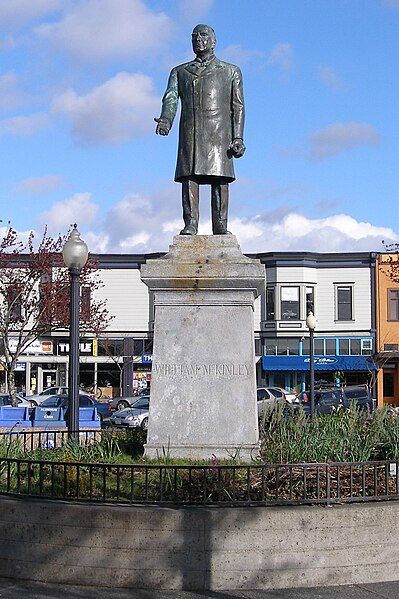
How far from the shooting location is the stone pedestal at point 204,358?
364 inches

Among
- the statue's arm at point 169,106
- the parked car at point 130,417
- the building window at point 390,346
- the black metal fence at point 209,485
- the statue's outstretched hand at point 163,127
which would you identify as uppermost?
the statue's arm at point 169,106

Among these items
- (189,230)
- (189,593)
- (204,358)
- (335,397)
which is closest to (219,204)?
(189,230)

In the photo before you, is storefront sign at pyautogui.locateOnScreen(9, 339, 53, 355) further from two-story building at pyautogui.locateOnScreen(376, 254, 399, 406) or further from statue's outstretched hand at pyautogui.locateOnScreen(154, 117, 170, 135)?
statue's outstretched hand at pyautogui.locateOnScreen(154, 117, 170, 135)

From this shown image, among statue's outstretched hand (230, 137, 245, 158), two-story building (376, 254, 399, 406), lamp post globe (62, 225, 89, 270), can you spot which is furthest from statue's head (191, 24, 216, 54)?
two-story building (376, 254, 399, 406)

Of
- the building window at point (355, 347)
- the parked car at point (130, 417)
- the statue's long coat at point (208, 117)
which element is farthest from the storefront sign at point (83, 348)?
the statue's long coat at point (208, 117)

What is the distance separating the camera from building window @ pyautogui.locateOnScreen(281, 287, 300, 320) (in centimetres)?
5122

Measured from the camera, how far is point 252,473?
8664mm

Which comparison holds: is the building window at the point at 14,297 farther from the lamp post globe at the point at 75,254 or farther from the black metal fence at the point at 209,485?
the black metal fence at the point at 209,485

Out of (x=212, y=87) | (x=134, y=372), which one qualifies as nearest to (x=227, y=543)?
(x=212, y=87)

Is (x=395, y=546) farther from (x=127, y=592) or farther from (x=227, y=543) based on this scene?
(x=127, y=592)

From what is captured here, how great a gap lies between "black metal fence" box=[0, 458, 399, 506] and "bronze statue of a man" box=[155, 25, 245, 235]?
9.41 ft

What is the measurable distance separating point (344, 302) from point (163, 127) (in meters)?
42.7

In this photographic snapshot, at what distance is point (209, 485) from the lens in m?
7.95

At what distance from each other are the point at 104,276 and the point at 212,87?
137 feet
